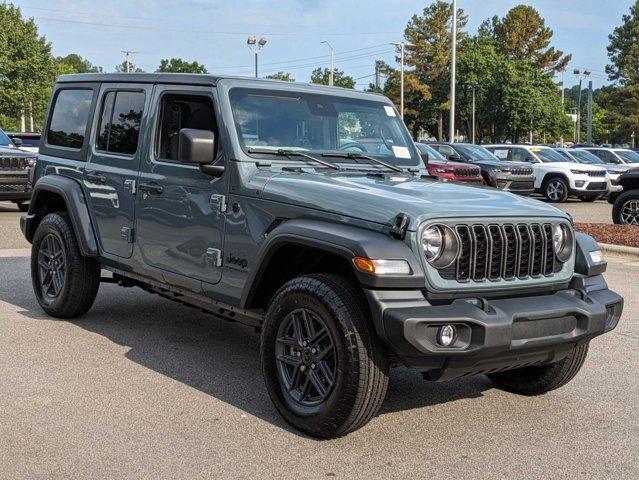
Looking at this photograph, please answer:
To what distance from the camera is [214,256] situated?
520 cm

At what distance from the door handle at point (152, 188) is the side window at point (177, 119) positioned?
20 cm

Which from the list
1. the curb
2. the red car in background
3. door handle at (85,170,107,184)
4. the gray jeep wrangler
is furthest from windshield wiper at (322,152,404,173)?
the red car in background

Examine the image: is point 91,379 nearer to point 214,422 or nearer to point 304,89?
point 214,422

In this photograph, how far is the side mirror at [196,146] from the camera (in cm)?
502

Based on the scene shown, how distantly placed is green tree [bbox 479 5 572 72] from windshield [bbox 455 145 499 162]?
2274 inches

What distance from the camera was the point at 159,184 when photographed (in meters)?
5.73

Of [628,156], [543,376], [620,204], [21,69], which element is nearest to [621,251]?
[620,204]

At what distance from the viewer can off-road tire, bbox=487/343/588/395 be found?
16.7ft

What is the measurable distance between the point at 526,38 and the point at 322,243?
8080cm

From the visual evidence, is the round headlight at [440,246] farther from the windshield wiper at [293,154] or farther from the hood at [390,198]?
the windshield wiper at [293,154]

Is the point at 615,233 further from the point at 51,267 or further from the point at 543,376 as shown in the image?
the point at 51,267

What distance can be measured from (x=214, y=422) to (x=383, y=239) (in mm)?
1423

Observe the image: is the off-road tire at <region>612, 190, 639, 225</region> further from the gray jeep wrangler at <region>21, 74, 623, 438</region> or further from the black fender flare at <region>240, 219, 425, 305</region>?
A: the black fender flare at <region>240, 219, 425, 305</region>

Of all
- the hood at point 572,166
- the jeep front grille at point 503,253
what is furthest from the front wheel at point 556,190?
the jeep front grille at point 503,253
